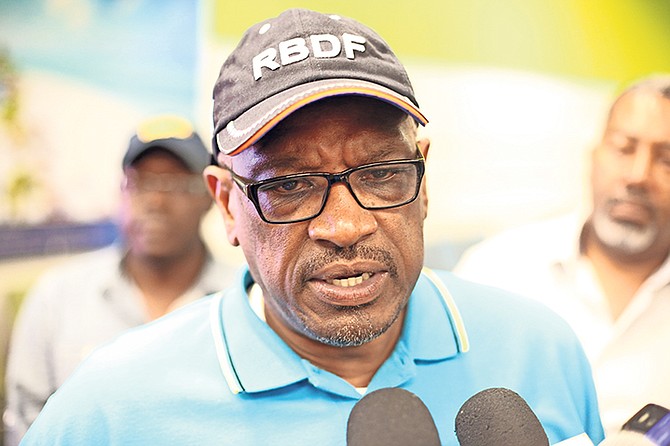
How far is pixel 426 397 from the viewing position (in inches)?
36.8

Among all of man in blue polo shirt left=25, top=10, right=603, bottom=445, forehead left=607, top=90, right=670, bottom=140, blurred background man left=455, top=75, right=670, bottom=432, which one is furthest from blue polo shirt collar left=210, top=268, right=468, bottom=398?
forehead left=607, top=90, right=670, bottom=140

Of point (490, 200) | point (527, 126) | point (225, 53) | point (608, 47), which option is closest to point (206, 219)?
point (225, 53)

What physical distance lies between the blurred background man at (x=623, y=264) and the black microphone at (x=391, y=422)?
948mm

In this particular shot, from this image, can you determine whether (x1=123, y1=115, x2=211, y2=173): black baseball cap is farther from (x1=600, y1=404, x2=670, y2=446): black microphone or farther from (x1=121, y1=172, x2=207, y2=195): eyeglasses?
(x1=600, y1=404, x2=670, y2=446): black microphone

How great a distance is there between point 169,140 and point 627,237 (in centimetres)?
110

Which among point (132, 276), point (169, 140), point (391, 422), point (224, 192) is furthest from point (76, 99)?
point (391, 422)

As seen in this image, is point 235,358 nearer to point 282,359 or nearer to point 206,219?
point 282,359

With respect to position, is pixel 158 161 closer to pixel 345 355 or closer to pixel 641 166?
pixel 345 355

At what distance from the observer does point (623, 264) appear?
1.63 meters

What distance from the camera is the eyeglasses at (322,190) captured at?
0.85 metres

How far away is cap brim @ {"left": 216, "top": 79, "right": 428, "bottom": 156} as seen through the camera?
82 centimetres

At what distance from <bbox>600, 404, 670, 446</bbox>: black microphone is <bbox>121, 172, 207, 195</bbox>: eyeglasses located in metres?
1.21

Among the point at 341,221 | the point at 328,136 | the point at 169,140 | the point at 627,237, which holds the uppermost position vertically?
the point at 169,140

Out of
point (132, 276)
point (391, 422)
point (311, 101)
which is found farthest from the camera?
point (132, 276)
